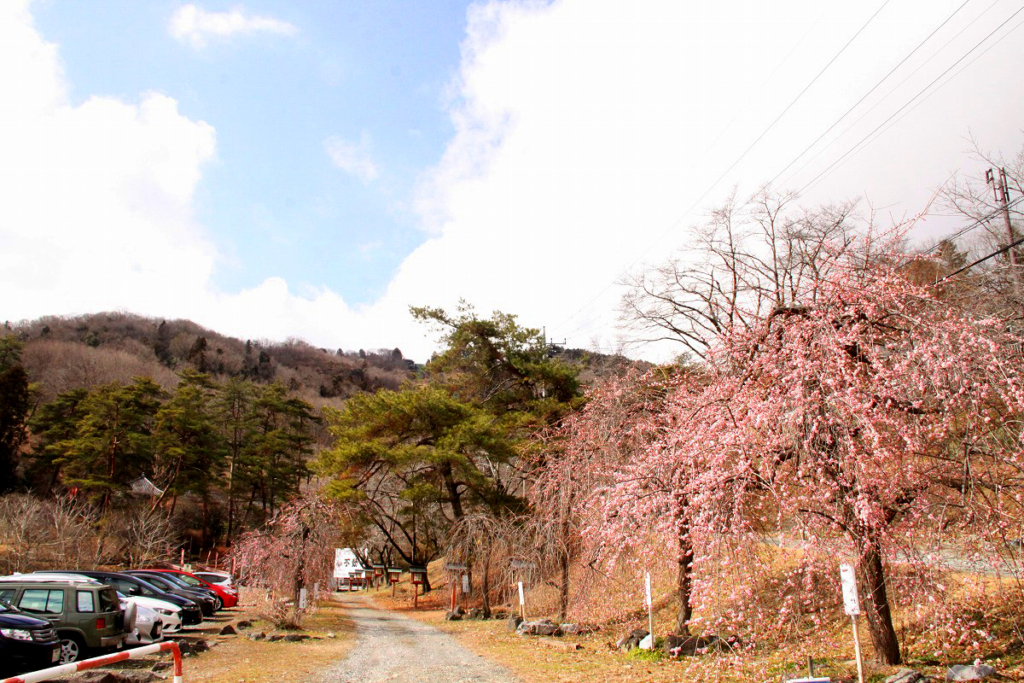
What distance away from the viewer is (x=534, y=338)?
2675 cm

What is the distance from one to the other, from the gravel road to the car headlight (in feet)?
14.3

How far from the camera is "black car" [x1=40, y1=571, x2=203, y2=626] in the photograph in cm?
1705

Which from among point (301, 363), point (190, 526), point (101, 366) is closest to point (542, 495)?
point (190, 526)

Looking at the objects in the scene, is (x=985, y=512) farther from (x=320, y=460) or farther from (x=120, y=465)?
(x=120, y=465)

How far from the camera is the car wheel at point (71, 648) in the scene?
34.4 ft

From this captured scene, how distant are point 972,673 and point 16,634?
41.5 feet

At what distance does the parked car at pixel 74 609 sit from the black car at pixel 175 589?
7.72 meters

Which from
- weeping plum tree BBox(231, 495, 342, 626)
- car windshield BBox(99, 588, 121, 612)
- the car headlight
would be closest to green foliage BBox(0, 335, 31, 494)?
weeping plum tree BBox(231, 495, 342, 626)

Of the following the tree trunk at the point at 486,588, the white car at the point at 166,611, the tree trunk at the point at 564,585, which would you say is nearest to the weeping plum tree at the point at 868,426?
the tree trunk at the point at 564,585

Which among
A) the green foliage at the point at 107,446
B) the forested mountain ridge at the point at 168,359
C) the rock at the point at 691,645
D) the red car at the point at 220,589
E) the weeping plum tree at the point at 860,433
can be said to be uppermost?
the forested mountain ridge at the point at 168,359

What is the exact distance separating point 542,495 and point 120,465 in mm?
29327

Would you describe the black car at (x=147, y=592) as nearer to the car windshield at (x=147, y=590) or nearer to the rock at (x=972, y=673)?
the car windshield at (x=147, y=590)

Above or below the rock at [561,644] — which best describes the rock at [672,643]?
above

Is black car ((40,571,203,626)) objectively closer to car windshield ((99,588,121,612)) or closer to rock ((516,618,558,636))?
car windshield ((99,588,121,612))
